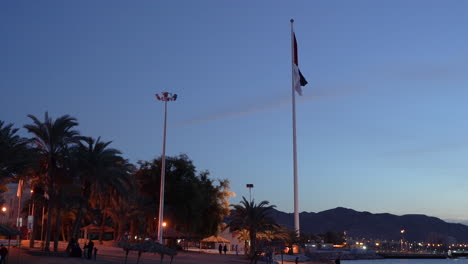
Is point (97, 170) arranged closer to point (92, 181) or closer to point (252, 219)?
point (92, 181)

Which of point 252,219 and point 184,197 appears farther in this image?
point 184,197

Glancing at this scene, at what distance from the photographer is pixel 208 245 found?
84375 mm

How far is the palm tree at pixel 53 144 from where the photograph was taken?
38.3 metres

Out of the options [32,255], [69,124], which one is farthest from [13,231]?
[69,124]

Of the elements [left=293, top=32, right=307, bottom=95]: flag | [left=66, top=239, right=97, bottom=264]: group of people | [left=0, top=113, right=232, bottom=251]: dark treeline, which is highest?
[left=293, top=32, right=307, bottom=95]: flag

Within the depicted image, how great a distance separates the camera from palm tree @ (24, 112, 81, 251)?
38312mm

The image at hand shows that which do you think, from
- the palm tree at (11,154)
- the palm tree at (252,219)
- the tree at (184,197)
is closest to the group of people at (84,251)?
the palm tree at (11,154)

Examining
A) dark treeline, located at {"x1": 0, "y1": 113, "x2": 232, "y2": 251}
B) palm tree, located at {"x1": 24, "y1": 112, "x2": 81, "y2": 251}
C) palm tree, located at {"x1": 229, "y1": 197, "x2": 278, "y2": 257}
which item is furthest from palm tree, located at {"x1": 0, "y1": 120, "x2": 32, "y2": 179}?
palm tree, located at {"x1": 229, "y1": 197, "x2": 278, "y2": 257}

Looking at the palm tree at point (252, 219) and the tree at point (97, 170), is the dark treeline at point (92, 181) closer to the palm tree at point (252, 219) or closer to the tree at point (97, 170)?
the tree at point (97, 170)

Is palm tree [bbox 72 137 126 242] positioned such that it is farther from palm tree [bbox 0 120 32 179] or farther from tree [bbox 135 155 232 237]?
tree [bbox 135 155 232 237]

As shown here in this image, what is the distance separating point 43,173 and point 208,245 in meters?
49.2

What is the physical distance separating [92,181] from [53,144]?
4.18m

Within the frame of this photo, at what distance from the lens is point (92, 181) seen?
128 ft

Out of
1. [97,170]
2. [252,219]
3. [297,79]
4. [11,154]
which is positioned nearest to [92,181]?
[97,170]
